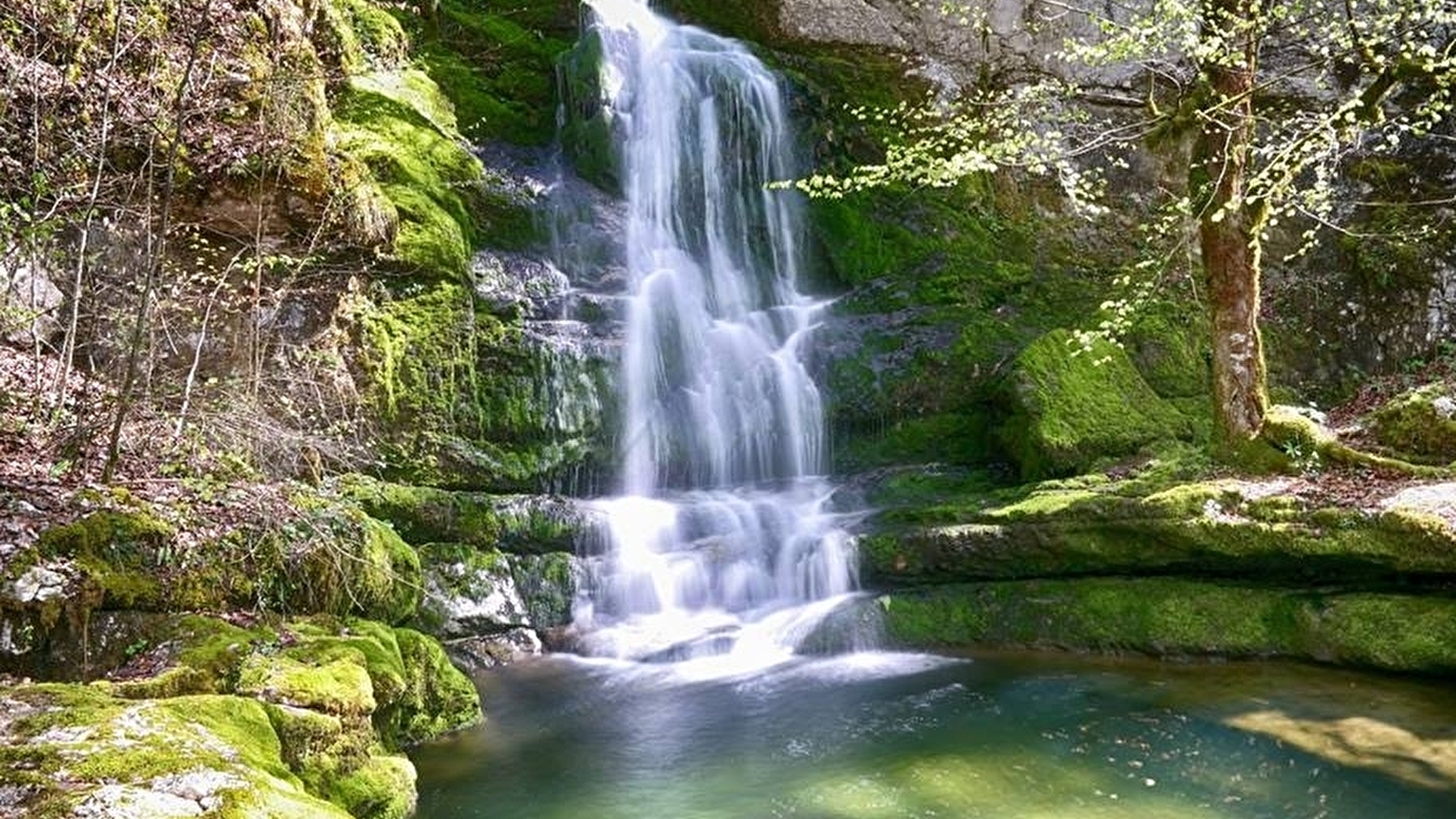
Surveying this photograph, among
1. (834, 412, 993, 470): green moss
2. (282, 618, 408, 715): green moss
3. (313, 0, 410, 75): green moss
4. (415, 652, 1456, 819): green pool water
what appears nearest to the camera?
(415, 652, 1456, 819): green pool water

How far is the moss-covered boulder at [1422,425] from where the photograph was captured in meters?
7.83

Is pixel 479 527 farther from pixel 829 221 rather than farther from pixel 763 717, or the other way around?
pixel 829 221

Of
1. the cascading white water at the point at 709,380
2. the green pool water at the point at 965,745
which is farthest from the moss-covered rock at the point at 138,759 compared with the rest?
the cascading white water at the point at 709,380

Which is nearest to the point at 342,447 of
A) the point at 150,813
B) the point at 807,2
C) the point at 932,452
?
the point at 150,813

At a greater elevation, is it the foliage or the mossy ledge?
the foliage

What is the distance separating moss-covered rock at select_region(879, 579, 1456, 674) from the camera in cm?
655

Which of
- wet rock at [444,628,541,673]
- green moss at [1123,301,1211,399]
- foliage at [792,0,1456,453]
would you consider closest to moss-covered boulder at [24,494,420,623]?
wet rock at [444,628,541,673]

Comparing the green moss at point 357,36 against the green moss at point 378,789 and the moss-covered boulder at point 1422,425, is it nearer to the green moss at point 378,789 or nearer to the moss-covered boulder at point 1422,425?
the green moss at point 378,789

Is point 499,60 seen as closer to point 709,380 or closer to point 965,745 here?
point 709,380

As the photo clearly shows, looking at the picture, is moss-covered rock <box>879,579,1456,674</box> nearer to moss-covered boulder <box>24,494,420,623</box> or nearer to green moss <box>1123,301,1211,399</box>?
green moss <box>1123,301,1211,399</box>

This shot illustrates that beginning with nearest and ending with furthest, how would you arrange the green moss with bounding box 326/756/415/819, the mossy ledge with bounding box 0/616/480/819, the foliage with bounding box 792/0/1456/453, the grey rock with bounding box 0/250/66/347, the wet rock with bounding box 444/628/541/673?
the mossy ledge with bounding box 0/616/480/819 → the green moss with bounding box 326/756/415/819 → the foliage with bounding box 792/0/1456/453 → the grey rock with bounding box 0/250/66/347 → the wet rock with bounding box 444/628/541/673

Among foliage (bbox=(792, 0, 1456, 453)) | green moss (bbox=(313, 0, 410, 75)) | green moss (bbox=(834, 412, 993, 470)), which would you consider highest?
green moss (bbox=(313, 0, 410, 75))

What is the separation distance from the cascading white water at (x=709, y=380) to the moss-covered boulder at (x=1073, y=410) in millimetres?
2280

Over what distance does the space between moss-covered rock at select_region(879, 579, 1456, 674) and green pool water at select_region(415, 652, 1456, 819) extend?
0.71ft
